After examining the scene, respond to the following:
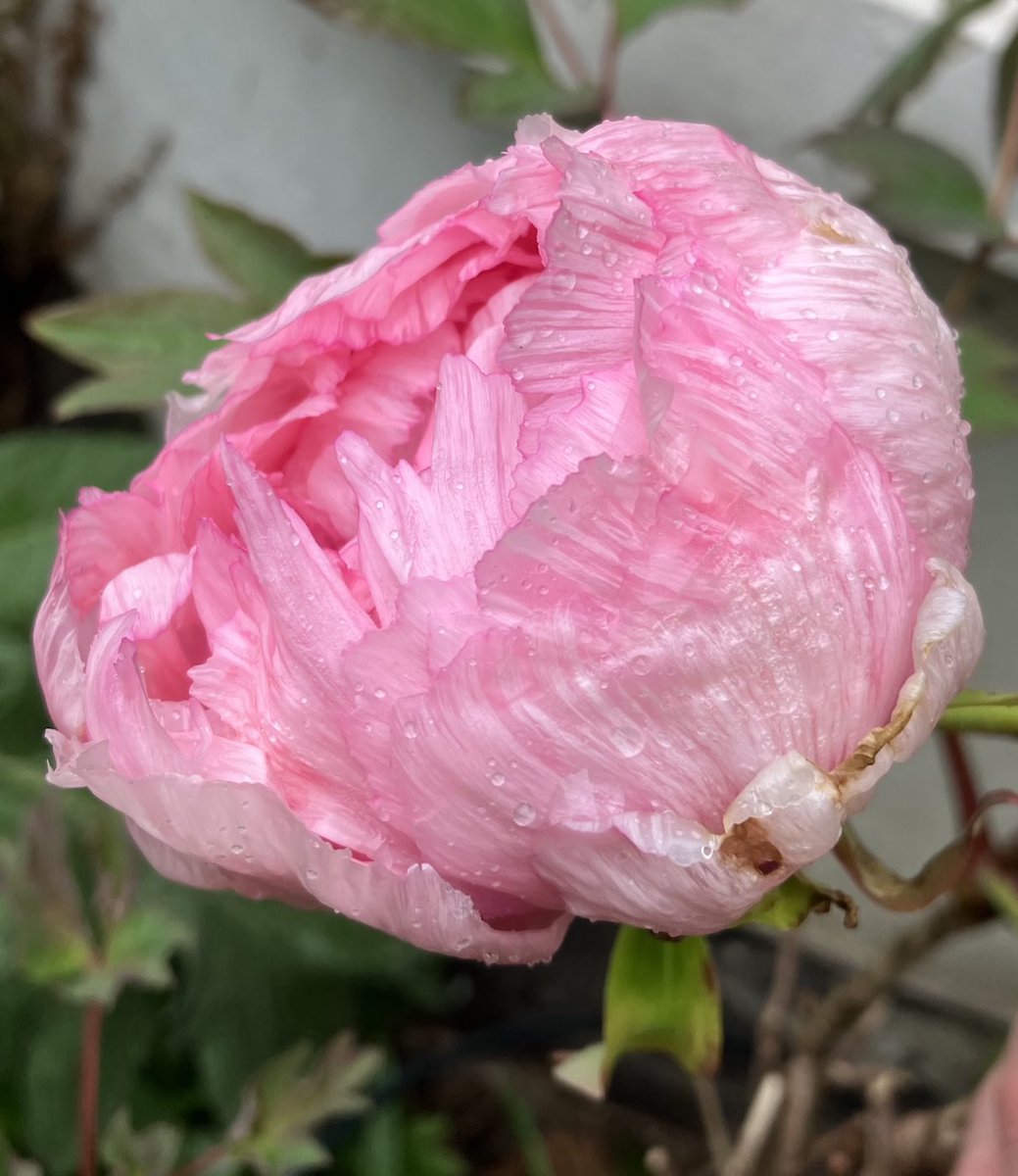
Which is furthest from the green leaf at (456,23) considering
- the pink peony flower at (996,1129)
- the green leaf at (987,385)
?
the pink peony flower at (996,1129)

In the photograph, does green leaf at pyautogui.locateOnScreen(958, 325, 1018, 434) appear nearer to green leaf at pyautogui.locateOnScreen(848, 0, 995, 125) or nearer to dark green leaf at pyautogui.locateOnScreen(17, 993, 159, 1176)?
green leaf at pyautogui.locateOnScreen(848, 0, 995, 125)

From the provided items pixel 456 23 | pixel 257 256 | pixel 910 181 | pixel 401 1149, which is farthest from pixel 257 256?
pixel 401 1149

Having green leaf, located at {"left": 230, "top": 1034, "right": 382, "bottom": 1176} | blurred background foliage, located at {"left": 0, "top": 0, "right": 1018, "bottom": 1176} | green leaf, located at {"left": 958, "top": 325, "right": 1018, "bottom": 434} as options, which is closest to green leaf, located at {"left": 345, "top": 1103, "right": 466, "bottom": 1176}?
blurred background foliage, located at {"left": 0, "top": 0, "right": 1018, "bottom": 1176}

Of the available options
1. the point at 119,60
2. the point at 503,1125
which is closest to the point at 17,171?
the point at 119,60

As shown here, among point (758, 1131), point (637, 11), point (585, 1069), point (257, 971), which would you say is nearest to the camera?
point (585, 1069)

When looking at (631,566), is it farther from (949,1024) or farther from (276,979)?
(949,1024)

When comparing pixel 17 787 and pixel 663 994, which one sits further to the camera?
pixel 17 787

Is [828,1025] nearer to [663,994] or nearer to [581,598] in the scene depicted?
[663,994]
